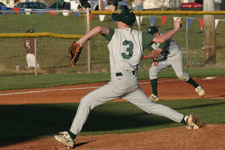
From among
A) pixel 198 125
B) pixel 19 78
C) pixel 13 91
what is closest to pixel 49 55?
pixel 19 78

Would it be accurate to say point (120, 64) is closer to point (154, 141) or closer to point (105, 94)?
point (105, 94)

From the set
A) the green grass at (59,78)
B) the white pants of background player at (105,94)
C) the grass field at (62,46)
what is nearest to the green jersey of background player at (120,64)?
the white pants of background player at (105,94)

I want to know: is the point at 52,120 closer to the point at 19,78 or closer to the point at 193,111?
the point at 193,111

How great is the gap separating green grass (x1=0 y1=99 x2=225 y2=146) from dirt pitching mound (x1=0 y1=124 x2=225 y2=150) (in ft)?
2.23

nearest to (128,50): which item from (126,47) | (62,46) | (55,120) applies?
(126,47)

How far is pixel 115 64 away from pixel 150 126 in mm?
2837

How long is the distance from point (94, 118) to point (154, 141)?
3748 millimetres

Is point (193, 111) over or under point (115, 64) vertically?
under

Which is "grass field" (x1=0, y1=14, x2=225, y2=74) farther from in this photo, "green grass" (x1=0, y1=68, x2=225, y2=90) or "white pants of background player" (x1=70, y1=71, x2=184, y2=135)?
"white pants of background player" (x1=70, y1=71, x2=184, y2=135)

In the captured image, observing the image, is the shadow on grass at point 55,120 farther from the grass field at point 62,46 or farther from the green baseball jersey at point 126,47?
the grass field at point 62,46

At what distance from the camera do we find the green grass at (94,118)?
389 inches

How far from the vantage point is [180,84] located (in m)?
Answer: 18.0

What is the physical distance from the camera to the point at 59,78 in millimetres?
19797

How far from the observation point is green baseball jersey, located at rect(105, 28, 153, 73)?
308 inches
